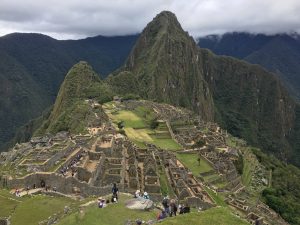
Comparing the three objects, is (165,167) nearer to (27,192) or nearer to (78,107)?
(27,192)

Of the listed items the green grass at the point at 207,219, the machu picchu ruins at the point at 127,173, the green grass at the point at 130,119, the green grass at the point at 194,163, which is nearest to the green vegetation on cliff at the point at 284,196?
the machu picchu ruins at the point at 127,173

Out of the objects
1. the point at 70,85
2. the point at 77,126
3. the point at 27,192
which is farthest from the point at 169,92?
the point at 27,192

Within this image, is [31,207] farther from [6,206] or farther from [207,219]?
[207,219]

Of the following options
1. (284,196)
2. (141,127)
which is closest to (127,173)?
(284,196)

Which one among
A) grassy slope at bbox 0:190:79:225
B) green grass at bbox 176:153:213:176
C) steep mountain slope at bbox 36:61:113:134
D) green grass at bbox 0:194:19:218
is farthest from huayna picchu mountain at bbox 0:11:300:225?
green grass at bbox 0:194:19:218

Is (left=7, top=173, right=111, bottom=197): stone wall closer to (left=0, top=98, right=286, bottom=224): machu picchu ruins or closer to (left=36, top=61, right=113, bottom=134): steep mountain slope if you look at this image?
(left=0, top=98, right=286, bottom=224): machu picchu ruins

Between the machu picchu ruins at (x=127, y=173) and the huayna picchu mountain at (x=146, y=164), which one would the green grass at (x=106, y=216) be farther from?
the machu picchu ruins at (x=127, y=173)

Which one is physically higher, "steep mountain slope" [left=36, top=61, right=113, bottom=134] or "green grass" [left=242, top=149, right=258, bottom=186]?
"steep mountain slope" [left=36, top=61, right=113, bottom=134]
